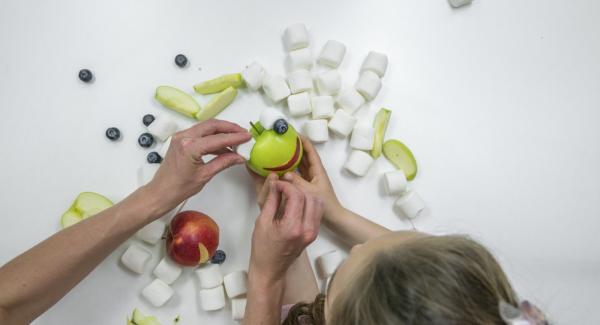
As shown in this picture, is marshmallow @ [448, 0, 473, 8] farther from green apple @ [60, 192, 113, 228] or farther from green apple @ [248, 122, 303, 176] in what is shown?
green apple @ [60, 192, 113, 228]

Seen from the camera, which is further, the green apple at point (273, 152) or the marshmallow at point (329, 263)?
the marshmallow at point (329, 263)

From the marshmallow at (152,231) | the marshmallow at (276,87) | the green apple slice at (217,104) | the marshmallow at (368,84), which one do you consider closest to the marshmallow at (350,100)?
the marshmallow at (368,84)

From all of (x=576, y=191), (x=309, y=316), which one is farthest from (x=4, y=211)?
(x=576, y=191)

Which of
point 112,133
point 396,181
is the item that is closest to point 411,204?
point 396,181

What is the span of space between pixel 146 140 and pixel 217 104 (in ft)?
0.53

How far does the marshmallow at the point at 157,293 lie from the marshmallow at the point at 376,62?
61 centimetres

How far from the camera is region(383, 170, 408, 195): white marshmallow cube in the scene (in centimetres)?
95

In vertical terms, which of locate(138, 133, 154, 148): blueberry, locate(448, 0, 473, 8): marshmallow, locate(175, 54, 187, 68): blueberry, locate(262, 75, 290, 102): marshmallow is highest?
locate(448, 0, 473, 8): marshmallow

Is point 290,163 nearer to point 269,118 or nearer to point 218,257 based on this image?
point 269,118

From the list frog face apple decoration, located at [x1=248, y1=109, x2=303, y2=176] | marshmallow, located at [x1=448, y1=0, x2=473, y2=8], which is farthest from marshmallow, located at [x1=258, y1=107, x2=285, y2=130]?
marshmallow, located at [x1=448, y1=0, x2=473, y2=8]

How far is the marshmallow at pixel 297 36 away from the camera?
0.94 m

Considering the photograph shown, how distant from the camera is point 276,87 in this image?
922 mm

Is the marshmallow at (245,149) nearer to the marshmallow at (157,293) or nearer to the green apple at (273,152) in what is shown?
the green apple at (273,152)

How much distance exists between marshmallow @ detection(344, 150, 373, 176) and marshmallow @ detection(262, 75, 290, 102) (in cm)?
19
